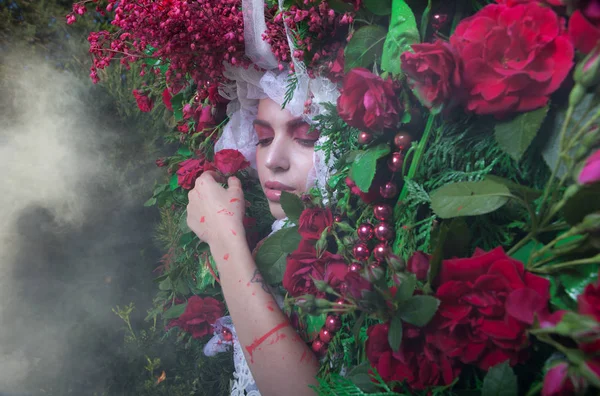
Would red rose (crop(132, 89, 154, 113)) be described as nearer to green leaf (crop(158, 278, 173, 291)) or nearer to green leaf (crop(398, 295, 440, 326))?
green leaf (crop(158, 278, 173, 291))

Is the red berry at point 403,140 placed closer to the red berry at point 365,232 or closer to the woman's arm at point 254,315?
the red berry at point 365,232

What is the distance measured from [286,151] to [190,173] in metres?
0.31

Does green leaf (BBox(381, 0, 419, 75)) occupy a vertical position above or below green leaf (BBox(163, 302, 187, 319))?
above

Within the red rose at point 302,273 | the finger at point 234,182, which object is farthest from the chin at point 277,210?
the red rose at point 302,273

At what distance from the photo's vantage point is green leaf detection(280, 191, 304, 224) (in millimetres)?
889

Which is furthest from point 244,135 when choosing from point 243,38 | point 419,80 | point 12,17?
point 12,17

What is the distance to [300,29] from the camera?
85 cm

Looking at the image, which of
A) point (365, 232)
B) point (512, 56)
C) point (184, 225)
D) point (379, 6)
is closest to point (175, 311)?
point (184, 225)

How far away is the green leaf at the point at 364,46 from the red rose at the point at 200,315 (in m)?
0.69

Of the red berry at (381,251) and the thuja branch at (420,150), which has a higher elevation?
the thuja branch at (420,150)

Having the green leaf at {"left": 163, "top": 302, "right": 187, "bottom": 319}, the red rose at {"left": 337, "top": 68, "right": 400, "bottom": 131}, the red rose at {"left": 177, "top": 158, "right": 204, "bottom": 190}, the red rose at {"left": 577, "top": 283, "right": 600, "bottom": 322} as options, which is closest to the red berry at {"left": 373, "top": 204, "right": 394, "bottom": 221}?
the red rose at {"left": 337, "top": 68, "right": 400, "bottom": 131}

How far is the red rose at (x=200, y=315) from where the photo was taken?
1162 millimetres

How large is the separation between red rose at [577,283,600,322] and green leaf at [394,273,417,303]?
7.0 inches

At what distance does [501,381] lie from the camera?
1.71ft
